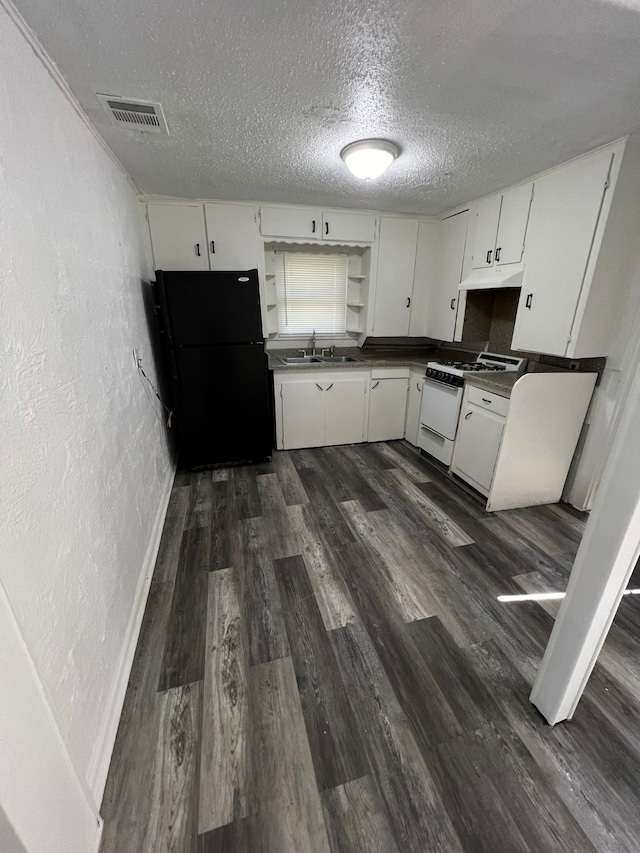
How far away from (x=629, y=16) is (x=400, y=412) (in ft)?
9.38

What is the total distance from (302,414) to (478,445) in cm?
163

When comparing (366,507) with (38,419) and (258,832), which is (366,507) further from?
(38,419)

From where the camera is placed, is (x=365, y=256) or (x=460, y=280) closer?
(x=460, y=280)

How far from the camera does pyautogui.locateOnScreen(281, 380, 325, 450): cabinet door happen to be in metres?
3.31

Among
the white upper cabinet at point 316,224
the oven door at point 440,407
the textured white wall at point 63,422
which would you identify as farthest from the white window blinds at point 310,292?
the textured white wall at point 63,422

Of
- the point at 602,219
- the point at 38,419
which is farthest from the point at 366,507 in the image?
the point at 602,219

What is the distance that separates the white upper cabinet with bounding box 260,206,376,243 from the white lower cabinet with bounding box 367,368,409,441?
135 centimetres

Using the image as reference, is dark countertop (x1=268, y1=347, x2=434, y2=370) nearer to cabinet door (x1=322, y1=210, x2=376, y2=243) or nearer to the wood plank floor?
cabinet door (x1=322, y1=210, x2=376, y2=243)

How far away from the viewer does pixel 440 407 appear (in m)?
3.06

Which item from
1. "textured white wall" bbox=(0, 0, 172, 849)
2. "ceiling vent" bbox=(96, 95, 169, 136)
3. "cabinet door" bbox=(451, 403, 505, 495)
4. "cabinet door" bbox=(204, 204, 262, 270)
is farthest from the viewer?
"cabinet door" bbox=(204, 204, 262, 270)

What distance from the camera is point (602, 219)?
6.40ft

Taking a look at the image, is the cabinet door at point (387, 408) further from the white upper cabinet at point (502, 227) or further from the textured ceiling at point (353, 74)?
the textured ceiling at point (353, 74)

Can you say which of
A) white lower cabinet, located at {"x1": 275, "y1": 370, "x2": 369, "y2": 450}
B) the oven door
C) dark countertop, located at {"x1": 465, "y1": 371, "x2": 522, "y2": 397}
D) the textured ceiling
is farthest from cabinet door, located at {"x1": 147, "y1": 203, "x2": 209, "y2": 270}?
dark countertop, located at {"x1": 465, "y1": 371, "x2": 522, "y2": 397}

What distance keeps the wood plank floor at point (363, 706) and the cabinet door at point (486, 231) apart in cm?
221
